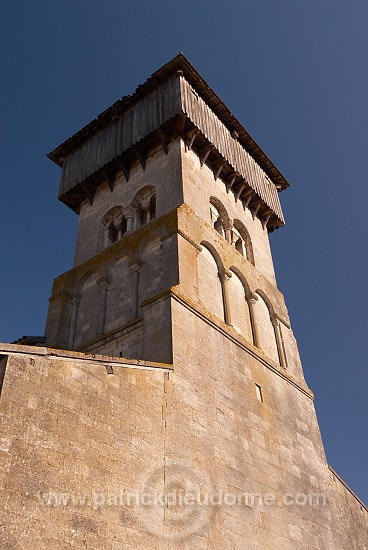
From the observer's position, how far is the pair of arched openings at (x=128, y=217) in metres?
18.5

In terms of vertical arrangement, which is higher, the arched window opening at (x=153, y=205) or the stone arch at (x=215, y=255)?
the arched window opening at (x=153, y=205)

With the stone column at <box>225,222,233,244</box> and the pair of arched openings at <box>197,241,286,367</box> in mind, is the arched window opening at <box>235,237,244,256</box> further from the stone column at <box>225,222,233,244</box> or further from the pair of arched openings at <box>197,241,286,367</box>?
the pair of arched openings at <box>197,241,286,367</box>

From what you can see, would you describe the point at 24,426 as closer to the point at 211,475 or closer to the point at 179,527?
the point at 179,527

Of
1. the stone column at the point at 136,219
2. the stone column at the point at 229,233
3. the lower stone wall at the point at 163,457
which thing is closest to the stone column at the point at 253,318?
the lower stone wall at the point at 163,457

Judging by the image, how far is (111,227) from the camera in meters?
19.6

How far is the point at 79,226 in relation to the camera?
2041 centimetres

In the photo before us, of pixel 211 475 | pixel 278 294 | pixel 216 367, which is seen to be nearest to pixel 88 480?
pixel 211 475

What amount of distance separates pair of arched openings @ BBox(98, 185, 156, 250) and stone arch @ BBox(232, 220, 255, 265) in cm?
334

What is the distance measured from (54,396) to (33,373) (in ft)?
1.74

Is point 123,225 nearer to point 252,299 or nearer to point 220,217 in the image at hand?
point 220,217

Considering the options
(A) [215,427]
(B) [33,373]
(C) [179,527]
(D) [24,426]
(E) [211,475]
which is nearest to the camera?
(D) [24,426]

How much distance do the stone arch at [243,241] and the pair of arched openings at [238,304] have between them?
2140 mm
